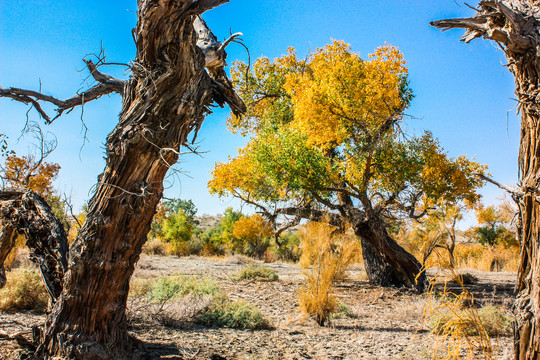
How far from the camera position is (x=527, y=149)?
2.86m

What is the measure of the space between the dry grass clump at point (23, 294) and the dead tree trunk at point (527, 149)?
253 inches

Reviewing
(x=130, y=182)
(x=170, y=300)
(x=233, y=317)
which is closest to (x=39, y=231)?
(x=130, y=182)

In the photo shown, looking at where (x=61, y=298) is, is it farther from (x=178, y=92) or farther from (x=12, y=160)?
(x=12, y=160)

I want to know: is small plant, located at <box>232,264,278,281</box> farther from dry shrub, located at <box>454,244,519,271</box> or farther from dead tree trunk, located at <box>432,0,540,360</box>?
dry shrub, located at <box>454,244,519,271</box>

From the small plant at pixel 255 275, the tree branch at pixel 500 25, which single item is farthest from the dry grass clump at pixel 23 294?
the tree branch at pixel 500 25

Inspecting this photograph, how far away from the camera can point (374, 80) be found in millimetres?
9172

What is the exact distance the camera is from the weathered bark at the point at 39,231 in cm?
388

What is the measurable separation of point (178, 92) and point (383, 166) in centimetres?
700

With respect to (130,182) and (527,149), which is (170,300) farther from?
(527,149)

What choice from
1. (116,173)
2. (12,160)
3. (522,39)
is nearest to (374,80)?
(522,39)

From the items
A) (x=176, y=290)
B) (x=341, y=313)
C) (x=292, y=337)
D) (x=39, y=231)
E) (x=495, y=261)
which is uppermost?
(x=39, y=231)

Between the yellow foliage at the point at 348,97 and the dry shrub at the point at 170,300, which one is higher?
the yellow foliage at the point at 348,97

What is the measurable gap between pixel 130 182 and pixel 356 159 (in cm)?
716

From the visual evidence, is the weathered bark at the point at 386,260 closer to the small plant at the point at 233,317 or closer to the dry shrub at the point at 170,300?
the dry shrub at the point at 170,300
